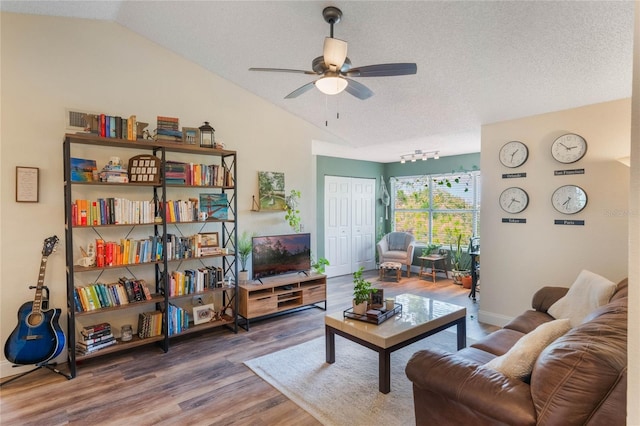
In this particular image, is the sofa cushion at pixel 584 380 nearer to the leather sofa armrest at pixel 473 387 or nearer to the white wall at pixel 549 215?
the leather sofa armrest at pixel 473 387

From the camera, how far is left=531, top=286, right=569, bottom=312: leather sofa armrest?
2.94 metres

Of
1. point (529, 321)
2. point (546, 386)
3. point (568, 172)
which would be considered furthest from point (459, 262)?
point (546, 386)

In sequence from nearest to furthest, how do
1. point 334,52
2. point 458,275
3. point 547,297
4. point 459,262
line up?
1. point 334,52
2. point 547,297
3. point 458,275
4. point 459,262

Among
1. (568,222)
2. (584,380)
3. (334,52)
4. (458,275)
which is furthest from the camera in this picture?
(458,275)

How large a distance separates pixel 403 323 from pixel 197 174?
2.55 metres

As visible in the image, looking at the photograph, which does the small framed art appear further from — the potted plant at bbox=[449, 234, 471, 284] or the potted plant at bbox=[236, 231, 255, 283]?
the potted plant at bbox=[449, 234, 471, 284]

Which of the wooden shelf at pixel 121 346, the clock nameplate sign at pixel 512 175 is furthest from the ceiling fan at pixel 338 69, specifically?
the wooden shelf at pixel 121 346

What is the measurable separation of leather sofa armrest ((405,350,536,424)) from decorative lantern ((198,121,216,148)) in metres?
2.99

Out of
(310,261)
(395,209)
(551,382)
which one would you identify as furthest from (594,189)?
(395,209)

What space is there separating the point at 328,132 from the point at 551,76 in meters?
2.88

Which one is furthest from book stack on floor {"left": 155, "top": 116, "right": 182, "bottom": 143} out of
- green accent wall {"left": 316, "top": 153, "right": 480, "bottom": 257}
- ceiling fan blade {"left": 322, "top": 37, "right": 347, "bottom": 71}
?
green accent wall {"left": 316, "top": 153, "right": 480, "bottom": 257}

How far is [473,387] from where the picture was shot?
1555mm

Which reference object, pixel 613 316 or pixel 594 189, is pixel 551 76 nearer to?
pixel 594 189

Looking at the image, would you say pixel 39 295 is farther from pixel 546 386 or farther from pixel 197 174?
pixel 546 386
